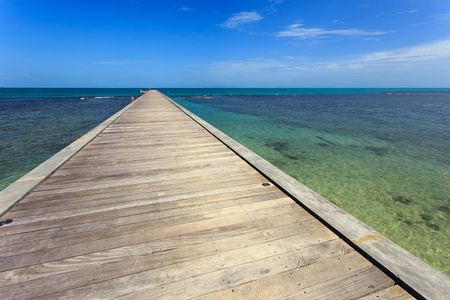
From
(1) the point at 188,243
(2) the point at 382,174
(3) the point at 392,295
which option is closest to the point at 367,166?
(2) the point at 382,174

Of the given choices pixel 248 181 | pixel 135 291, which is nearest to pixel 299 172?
pixel 248 181

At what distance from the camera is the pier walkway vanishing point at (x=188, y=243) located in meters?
1.54

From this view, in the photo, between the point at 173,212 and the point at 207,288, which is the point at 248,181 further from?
the point at 207,288

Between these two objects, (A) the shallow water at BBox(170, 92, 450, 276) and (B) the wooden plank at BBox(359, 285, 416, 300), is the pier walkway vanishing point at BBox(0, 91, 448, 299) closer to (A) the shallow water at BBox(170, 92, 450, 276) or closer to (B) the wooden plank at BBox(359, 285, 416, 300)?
(B) the wooden plank at BBox(359, 285, 416, 300)

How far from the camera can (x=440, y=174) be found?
6387 mm

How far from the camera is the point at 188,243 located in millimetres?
1974

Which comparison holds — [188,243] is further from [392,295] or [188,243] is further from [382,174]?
[382,174]

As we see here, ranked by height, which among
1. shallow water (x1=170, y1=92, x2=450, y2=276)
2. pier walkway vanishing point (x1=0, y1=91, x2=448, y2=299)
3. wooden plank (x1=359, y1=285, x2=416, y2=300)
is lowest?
shallow water (x1=170, y1=92, x2=450, y2=276)

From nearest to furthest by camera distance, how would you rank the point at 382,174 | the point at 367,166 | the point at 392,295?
1. the point at 392,295
2. the point at 382,174
3. the point at 367,166

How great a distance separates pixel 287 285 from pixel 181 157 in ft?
10.7

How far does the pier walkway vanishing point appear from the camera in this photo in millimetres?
1535

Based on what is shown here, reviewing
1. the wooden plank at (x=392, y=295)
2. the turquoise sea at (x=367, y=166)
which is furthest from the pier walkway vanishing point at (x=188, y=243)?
the turquoise sea at (x=367, y=166)

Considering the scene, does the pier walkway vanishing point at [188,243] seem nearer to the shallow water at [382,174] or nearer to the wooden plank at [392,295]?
the wooden plank at [392,295]

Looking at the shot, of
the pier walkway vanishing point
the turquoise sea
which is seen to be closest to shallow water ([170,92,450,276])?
the turquoise sea
